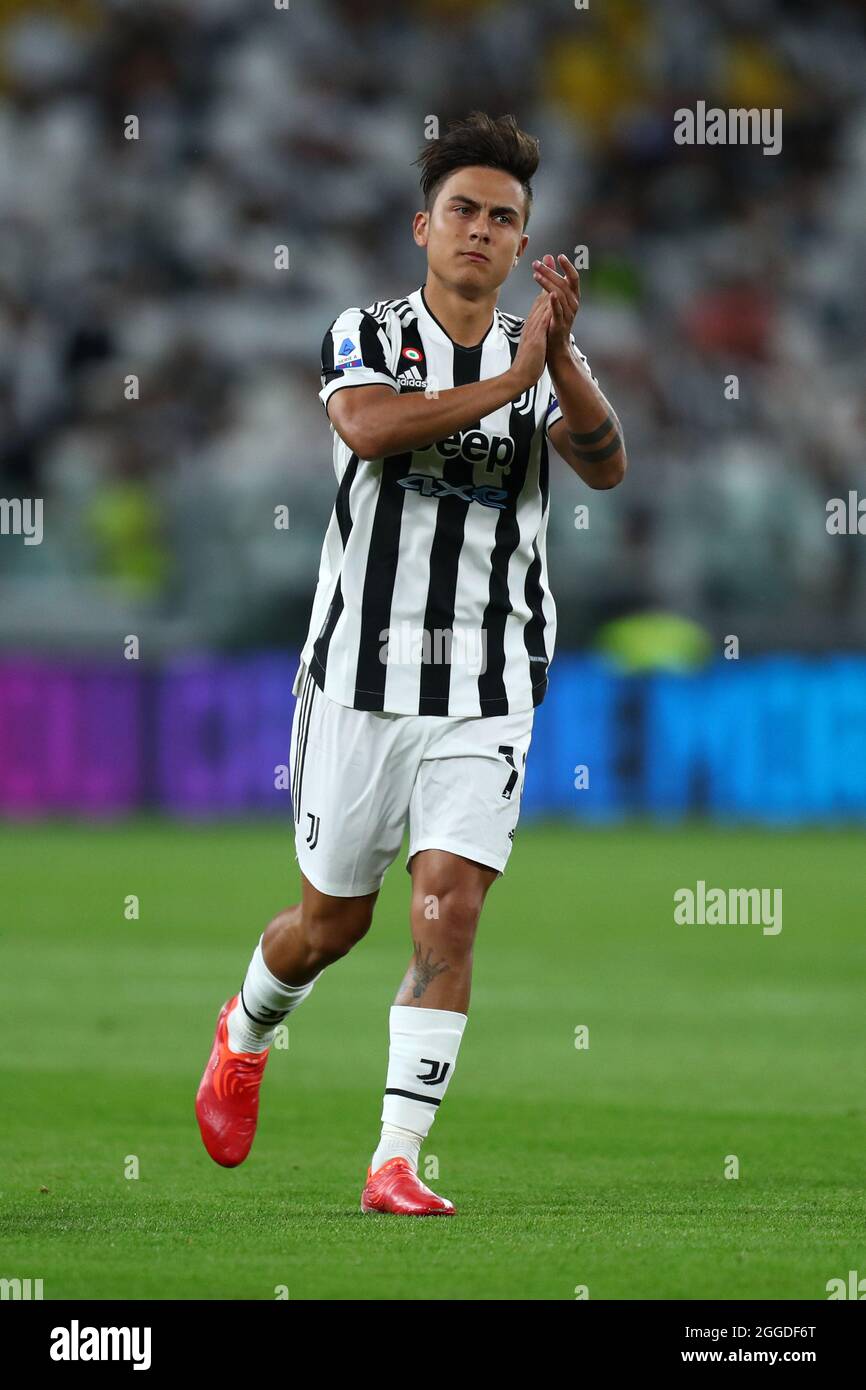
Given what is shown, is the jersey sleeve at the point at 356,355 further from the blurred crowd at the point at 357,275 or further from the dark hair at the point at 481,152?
the blurred crowd at the point at 357,275

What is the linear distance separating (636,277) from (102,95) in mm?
5328

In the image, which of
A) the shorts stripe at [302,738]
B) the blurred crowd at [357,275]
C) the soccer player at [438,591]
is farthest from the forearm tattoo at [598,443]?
the blurred crowd at [357,275]

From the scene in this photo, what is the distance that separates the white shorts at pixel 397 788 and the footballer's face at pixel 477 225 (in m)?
1.01

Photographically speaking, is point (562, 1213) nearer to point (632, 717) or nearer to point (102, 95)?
point (632, 717)

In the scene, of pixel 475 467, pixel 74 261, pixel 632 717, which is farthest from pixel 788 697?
pixel 475 467

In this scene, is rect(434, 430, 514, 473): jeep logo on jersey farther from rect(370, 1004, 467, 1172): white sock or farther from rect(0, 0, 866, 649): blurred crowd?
rect(0, 0, 866, 649): blurred crowd

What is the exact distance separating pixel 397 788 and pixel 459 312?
1.11 m

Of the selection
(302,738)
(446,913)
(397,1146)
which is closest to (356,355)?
(302,738)

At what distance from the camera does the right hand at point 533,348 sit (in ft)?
15.1

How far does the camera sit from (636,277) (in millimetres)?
19734

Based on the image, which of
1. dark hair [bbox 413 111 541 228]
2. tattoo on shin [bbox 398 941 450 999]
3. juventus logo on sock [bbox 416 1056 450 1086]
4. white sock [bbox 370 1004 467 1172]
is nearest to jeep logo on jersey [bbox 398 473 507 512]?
dark hair [bbox 413 111 541 228]

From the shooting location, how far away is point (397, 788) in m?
4.83

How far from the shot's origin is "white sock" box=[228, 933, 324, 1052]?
5.13 metres

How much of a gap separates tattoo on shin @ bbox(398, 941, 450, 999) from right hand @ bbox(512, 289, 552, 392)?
125 cm
